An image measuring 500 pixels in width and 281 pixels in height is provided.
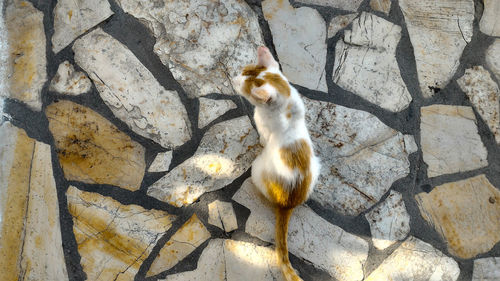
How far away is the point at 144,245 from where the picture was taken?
169 cm

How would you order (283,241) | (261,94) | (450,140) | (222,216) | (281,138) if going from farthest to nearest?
1. (450,140)
2. (222,216)
3. (283,241)
4. (281,138)
5. (261,94)

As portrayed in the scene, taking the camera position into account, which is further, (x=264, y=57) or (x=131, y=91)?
(x=131, y=91)

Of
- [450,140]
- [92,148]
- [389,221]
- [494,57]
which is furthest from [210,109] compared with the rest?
[494,57]

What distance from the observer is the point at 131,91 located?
5.74ft

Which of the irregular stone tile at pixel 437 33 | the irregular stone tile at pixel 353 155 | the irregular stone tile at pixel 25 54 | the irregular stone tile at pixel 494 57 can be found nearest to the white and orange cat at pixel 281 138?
the irregular stone tile at pixel 353 155

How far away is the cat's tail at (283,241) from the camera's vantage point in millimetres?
1606

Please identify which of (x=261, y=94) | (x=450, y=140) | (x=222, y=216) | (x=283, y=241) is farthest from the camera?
(x=450, y=140)

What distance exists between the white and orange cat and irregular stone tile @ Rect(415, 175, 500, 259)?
0.62 m

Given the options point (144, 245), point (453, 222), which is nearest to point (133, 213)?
point (144, 245)

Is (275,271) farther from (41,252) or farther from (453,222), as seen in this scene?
(41,252)

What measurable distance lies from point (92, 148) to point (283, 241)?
874 millimetres

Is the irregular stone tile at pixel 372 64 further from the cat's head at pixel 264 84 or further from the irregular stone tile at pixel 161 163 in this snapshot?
the irregular stone tile at pixel 161 163

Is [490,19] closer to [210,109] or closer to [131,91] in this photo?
[210,109]

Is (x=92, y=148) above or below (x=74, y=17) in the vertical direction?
below
